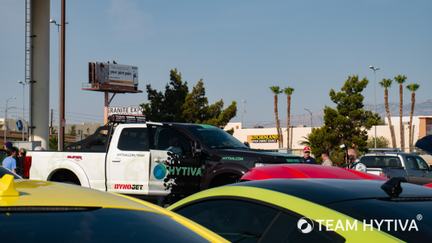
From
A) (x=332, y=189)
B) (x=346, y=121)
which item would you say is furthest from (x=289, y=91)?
(x=332, y=189)

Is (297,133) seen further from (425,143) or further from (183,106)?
(425,143)

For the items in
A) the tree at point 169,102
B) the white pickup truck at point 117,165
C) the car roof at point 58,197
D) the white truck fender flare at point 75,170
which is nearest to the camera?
the car roof at point 58,197

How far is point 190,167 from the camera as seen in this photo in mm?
12375

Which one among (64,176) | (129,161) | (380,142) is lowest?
(380,142)

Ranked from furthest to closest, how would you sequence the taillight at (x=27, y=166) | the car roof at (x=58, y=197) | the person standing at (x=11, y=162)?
the person standing at (x=11, y=162) < the taillight at (x=27, y=166) < the car roof at (x=58, y=197)

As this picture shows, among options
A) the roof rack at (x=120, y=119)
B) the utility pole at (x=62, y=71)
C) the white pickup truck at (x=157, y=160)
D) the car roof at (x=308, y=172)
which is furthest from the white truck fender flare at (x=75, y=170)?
the utility pole at (x=62, y=71)

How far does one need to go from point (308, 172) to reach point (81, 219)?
3.96m

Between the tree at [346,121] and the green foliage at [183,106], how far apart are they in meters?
7.79

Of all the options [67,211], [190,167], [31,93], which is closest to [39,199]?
[67,211]

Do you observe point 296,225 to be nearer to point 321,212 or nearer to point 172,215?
point 321,212

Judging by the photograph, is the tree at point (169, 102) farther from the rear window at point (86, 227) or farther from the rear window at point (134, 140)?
the rear window at point (86, 227)

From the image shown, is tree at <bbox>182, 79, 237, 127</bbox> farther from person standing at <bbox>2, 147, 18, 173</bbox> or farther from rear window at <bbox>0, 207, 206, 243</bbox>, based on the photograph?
rear window at <bbox>0, 207, 206, 243</bbox>

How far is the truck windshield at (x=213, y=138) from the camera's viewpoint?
41.4 ft
